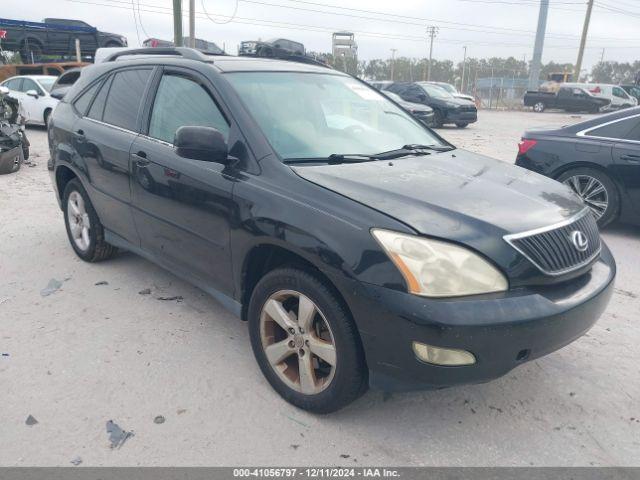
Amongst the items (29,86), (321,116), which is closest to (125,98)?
(321,116)

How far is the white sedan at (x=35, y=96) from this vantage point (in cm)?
1380

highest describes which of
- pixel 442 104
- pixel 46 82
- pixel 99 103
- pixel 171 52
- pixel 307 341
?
pixel 171 52

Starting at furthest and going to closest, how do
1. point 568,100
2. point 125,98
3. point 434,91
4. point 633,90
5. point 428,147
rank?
point 633,90 < point 568,100 < point 434,91 < point 125,98 < point 428,147

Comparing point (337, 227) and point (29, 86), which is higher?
point (337, 227)

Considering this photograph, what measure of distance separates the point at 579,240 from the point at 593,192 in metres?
3.76

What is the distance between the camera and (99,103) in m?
4.40

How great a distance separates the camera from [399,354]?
2.27 m

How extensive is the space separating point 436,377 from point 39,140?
13.3 m

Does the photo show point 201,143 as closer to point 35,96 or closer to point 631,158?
point 631,158

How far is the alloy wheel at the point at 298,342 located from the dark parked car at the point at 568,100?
31196mm

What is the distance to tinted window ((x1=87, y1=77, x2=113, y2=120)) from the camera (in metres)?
4.34

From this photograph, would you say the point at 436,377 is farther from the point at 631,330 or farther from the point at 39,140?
the point at 39,140

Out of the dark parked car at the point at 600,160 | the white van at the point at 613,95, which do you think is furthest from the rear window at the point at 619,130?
the white van at the point at 613,95

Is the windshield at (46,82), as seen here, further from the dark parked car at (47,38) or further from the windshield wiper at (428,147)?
the windshield wiper at (428,147)
